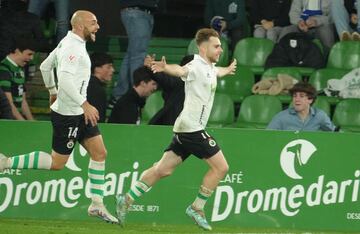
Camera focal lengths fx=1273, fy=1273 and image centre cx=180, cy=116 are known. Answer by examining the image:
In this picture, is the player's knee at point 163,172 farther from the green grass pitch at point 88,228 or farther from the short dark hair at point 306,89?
the short dark hair at point 306,89

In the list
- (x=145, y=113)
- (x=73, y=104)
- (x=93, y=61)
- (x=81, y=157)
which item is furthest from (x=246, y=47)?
(x=73, y=104)

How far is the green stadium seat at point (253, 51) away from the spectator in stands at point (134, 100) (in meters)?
2.66

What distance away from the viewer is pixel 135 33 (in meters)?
18.0

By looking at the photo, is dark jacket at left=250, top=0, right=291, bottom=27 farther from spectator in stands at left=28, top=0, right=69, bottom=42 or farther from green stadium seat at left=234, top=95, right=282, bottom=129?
spectator in stands at left=28, top=0, right=69, bottom=42

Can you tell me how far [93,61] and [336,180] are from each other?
342 centimetres

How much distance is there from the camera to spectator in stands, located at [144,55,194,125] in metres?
15.6

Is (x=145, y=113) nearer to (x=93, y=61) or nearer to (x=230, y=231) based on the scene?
(x=93, y=61)

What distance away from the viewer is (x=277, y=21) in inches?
770

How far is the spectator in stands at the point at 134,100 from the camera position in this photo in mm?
16438

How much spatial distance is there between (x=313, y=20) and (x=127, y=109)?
384 cm

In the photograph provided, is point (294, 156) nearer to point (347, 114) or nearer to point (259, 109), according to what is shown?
point (259, 109)

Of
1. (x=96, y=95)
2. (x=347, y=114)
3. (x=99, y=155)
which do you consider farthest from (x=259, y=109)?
(x=99, y=155)

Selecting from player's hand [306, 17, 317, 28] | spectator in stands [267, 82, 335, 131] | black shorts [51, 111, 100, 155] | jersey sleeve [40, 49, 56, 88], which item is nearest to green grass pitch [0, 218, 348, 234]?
black shorts [51, 111, 100, 155]

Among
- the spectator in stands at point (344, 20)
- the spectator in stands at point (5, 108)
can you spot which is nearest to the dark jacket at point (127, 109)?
the spectator in stands at point (5, 108)
